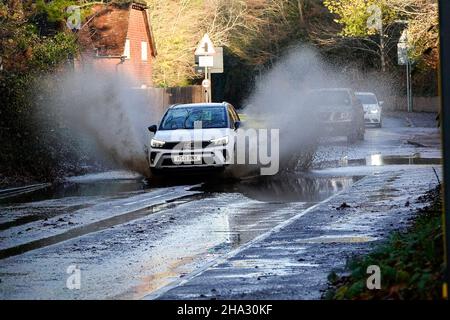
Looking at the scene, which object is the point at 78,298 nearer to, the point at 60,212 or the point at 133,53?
the point at 60,212

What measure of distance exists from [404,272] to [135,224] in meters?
7.88

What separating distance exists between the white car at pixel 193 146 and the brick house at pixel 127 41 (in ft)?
93.9

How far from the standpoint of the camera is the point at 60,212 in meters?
17.5

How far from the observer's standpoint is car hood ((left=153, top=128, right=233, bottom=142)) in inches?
888

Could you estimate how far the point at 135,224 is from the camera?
15461 mm

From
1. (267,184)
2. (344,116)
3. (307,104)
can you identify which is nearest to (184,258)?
(267,184)

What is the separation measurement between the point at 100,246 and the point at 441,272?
6460mm

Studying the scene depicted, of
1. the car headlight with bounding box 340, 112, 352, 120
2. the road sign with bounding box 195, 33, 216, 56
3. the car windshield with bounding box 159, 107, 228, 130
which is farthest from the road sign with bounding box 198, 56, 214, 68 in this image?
the car windshield with bounding box 159, 107, 228, 130

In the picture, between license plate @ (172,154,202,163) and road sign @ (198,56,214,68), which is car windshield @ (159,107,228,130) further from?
road sign @ (198,56,214,68)

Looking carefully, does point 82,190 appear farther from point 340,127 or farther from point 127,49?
point 127,49

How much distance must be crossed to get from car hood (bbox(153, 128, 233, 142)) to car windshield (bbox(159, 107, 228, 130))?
0.36 metres

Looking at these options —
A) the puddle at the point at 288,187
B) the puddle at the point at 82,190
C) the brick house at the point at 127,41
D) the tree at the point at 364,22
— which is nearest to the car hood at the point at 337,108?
the tree at the point at 364,22

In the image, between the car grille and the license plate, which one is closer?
the license plate

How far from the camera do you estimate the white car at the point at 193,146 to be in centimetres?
2228
